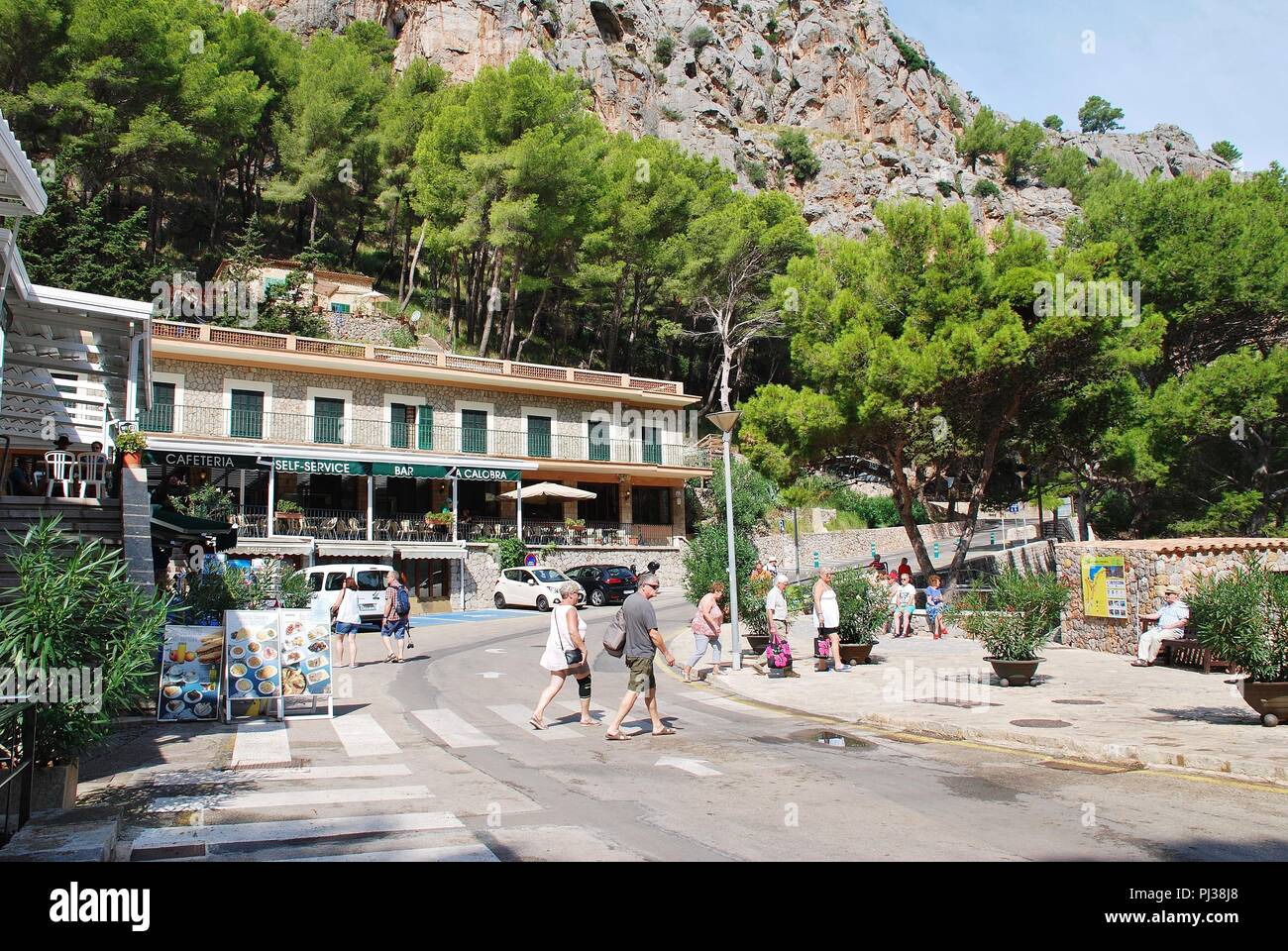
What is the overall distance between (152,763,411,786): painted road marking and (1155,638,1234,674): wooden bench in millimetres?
12807

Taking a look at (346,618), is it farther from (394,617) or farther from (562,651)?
(562,651)

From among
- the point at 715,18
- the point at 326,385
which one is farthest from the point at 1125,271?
the point at 715,18

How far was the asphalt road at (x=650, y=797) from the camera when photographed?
5.51 m

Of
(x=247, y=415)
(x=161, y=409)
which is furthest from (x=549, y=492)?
(x=161, y=409)

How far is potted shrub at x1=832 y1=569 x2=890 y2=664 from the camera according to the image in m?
16.2

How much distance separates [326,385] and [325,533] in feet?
20.3

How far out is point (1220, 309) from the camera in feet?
102

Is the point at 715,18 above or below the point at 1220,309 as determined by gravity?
above

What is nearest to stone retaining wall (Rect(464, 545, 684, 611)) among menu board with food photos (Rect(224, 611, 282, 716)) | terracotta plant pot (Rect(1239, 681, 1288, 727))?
menu board with food photos (Rect(224, 611, 282, 716))

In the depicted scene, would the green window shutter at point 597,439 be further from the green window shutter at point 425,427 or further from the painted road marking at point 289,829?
the painted road marking at point 289,829

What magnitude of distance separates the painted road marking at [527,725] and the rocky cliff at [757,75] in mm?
63465

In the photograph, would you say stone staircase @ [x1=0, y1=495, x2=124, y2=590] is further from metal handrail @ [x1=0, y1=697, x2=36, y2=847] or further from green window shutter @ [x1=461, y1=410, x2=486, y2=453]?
green window shutter @ [x1=461, y1=410, x2=486, y2=453]

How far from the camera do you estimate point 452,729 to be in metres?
10.3

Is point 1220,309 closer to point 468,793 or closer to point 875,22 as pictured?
point 468,793
